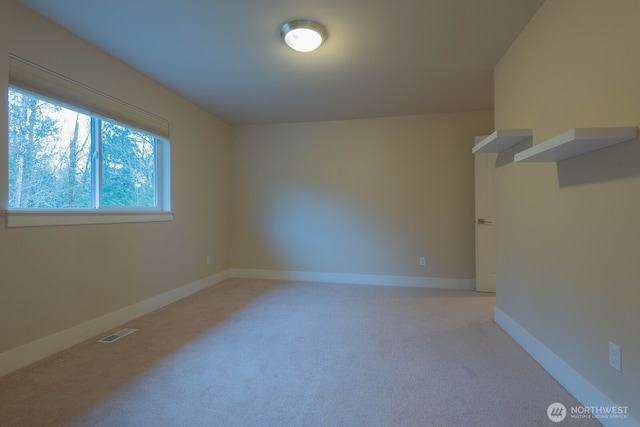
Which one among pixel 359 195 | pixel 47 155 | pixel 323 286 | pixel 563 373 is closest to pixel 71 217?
pixel 47 155

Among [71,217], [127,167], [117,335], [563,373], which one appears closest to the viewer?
[563,373]

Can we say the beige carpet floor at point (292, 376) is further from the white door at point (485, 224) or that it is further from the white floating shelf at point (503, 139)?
the white floating shelf at point (503, 139)

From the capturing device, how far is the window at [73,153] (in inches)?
79.4

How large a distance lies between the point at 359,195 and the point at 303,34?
2468mm

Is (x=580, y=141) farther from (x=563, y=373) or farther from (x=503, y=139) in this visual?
(x=563, y=373)

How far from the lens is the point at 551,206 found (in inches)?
74.7

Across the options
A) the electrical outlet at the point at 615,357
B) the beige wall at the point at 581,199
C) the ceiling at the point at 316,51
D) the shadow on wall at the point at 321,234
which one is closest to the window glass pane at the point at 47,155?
the ceiling at the point at 316,51

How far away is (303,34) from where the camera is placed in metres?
2.18

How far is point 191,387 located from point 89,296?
1358 millimetres

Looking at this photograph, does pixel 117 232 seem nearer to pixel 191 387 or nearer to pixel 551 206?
pixel 191 387

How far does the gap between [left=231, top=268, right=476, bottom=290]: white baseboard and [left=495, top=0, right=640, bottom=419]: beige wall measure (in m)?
1.63

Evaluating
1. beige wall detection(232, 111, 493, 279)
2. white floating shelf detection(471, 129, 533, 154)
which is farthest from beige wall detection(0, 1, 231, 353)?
white floating shelf detection(471, 129, 533, 154)

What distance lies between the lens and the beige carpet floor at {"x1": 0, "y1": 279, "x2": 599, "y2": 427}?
1.51 m

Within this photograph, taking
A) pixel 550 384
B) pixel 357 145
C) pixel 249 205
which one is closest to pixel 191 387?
pixel 550 384
